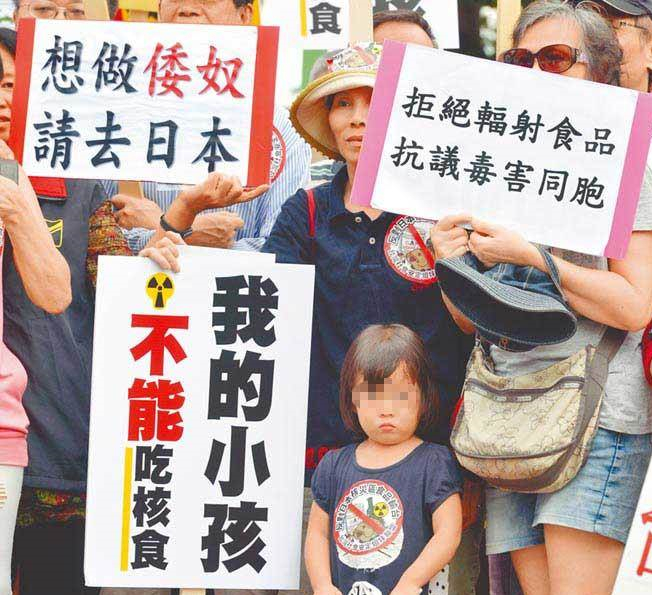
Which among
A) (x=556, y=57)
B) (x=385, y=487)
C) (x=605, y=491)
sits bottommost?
(x=385, y=487)

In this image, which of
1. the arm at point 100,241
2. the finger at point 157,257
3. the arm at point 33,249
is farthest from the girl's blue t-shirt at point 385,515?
the arm at point 100,241

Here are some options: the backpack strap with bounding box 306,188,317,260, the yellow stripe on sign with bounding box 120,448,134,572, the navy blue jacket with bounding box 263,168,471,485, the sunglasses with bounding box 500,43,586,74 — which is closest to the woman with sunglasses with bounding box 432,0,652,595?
the navy blue jacket with bounding box 263,168,471,485

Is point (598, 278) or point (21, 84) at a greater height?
point (21, 84)

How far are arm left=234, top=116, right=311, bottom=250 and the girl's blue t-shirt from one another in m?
1.17

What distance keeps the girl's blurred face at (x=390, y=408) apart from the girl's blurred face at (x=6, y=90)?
1631 mm

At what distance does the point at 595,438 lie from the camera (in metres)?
3.64

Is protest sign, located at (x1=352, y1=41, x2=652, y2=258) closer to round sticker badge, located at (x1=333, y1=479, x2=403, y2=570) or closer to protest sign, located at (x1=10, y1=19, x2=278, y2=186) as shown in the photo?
protest sign, located at (x1=10, y1=19, x2=278, y2=186)

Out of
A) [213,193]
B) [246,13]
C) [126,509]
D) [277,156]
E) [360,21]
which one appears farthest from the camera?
[360,21]

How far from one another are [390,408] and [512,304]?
0.61 meters

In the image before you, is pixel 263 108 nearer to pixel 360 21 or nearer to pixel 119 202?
pixel 119 202

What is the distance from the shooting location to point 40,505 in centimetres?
432

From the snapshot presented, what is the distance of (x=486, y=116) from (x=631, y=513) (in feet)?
4.07

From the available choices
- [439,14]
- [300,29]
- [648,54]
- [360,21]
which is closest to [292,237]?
[648,54]

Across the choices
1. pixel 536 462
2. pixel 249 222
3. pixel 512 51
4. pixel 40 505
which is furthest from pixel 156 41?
pixel 536 462
